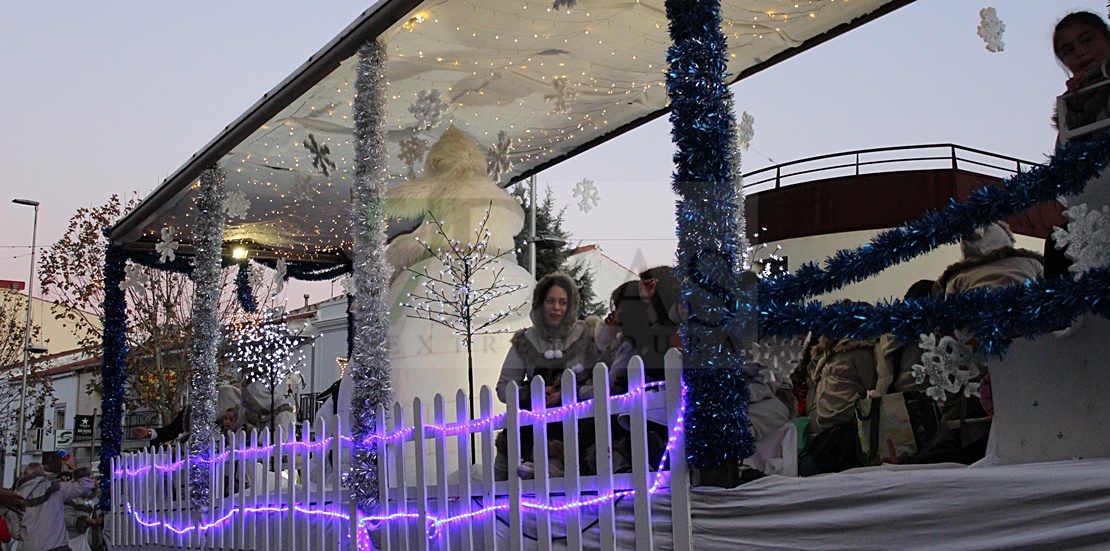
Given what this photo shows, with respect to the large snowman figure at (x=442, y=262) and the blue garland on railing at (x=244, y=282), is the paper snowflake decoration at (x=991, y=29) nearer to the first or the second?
the large snowman figure at (x=442, y=262)

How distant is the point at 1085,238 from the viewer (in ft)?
10.2

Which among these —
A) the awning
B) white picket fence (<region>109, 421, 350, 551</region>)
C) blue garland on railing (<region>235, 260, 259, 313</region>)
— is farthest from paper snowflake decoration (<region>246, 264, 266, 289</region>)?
white picket fence (<region>109, 421, 350, 551</region>)

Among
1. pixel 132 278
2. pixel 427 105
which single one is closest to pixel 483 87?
pixel 427 105

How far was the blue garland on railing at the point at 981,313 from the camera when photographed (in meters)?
2.97

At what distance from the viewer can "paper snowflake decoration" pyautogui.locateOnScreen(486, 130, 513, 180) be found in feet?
28.1

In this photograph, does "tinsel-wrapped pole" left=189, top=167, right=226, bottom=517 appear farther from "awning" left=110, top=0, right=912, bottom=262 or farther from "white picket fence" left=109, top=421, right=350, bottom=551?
"awning" left=110, top=0, right=912, bottom=262

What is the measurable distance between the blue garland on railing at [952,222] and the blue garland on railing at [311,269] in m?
9.43

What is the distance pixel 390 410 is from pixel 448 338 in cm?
162

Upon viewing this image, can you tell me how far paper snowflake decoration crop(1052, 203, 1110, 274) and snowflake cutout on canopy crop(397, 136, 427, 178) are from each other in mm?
5696

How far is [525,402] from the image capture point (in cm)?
568

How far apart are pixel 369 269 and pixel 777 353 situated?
3.19m

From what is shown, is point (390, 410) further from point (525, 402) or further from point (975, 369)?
point (975, 369)

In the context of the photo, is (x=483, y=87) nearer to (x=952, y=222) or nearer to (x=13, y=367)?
(x=952, y=222)

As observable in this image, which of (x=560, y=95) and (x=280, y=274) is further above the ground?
(x=560, y=95)
